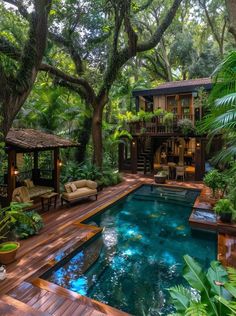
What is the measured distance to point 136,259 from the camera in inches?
236

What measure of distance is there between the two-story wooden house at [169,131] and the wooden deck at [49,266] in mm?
7799

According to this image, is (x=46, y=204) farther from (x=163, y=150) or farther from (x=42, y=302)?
(x=163, y=150)

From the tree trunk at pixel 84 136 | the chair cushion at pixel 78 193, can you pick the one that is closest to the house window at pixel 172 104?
the tree trunk at pixel 84 136

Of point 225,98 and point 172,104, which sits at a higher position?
point 172,104

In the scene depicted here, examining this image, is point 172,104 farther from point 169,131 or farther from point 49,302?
point 49,302

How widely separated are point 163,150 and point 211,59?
1125 centimetres

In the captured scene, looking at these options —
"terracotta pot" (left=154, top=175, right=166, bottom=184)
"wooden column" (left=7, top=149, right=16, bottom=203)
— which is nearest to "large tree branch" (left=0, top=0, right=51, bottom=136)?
"wooden column" (left=7, top=149, right=16, bottom=203)

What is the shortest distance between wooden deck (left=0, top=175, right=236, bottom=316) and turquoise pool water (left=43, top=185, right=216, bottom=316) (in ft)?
1.03

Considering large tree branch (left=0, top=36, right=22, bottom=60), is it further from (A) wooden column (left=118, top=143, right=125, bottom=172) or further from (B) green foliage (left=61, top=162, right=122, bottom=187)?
(A) wooden column (left=118, top=143, right=125, bottom=172)

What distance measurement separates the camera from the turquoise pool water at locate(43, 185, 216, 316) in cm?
460

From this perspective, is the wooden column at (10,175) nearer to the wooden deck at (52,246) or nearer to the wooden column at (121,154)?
the wooden deck at (52,246)

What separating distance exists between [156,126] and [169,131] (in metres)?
0.97

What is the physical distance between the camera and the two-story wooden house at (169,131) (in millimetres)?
14844

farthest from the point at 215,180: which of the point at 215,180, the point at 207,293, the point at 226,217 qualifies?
the point at 207,293
